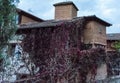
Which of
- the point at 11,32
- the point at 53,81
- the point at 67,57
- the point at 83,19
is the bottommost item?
the point at 53,81

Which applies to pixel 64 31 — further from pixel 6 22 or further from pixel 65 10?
pixel 65 10

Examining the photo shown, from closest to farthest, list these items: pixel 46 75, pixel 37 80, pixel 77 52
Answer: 1. pixel 37 80
2. pixel 46 75
3. pixel 77 52

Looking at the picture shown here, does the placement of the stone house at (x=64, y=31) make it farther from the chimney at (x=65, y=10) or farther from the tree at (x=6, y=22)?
the tree at (x=6, y=22)

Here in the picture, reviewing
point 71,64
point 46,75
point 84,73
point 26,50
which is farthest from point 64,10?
point 46,75

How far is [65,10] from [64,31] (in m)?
12.8

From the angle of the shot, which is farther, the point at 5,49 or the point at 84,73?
the point at 84,73

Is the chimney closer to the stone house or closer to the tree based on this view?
the stone house

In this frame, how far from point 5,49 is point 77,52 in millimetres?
6029

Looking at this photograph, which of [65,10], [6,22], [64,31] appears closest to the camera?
[6,22]

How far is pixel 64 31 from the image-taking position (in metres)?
11.8

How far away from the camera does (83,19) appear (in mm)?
20922

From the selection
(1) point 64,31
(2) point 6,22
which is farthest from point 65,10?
(2) point 6,22

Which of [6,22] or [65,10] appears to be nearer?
[6,22]

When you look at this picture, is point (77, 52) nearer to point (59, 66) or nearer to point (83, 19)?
point (59, 66)
